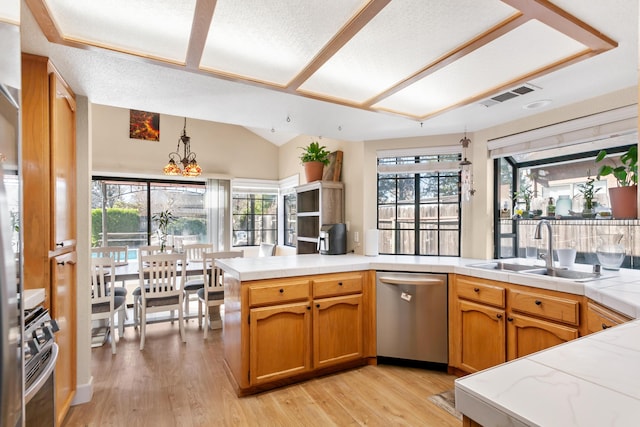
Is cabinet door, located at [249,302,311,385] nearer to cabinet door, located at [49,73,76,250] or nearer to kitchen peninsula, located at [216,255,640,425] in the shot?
cabinet door, located at [49,73,76,250]

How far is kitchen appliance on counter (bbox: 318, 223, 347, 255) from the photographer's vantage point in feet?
11.1

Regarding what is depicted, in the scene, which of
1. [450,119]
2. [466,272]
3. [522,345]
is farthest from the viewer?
[450,119]

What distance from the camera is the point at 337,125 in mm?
2963

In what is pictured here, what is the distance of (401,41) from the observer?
1622mm

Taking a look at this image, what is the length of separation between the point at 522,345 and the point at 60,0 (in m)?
3.13

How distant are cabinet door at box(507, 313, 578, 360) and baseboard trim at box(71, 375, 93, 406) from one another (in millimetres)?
2975

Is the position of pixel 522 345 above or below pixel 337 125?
below

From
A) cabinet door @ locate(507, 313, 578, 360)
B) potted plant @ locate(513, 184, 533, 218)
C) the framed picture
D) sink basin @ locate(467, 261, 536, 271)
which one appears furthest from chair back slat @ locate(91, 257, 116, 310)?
potted plant @ locate(513, 184, 533, 218)

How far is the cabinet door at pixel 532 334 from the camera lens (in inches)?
77.0

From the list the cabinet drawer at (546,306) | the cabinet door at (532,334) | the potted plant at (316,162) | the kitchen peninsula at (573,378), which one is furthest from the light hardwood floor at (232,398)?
the potted plant at (316,162)

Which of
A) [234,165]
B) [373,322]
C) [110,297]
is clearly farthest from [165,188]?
[373,322]

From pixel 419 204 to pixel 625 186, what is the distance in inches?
64.3

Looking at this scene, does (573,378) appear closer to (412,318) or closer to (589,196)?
(412,318)

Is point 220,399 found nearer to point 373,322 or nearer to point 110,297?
point 373,322
